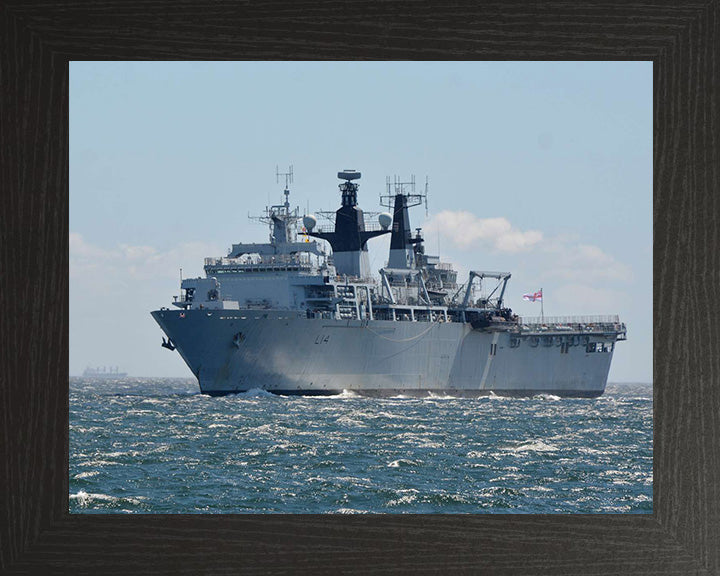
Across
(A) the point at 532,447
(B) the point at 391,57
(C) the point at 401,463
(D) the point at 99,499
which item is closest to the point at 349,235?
(A) the point at 532,447

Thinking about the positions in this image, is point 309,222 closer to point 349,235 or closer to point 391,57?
point 349,235

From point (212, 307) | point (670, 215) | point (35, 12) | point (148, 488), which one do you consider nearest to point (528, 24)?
point (670, 215)

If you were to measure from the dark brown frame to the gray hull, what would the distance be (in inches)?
1115

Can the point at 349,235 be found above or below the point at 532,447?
above

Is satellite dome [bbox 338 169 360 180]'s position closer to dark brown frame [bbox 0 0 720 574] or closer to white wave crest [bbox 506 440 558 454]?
white wave crest [bbox 506 440 558 454]

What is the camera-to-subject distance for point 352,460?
16.5 metres

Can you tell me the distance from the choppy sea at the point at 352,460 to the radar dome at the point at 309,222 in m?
8.32

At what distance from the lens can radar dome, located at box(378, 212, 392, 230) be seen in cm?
4088

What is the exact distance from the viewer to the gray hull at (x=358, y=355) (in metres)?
32.4

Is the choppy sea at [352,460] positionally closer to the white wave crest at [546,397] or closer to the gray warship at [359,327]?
the gray warship at [359,327]

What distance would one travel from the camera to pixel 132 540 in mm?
3660

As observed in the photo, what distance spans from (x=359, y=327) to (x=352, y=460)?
1769 cm

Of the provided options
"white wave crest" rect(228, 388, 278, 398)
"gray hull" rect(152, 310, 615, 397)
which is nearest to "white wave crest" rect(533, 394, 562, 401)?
"gray hull" rect(152, 310, 615, 397)

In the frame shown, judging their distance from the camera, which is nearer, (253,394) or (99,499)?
(99,499)
